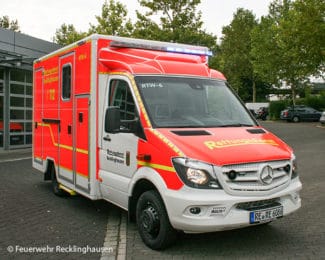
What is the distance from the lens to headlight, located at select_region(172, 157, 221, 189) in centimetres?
479

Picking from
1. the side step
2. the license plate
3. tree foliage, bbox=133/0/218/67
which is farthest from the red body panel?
tree foliage, bbox=133/0/218/67

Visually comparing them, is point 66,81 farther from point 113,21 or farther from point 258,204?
point 113,21

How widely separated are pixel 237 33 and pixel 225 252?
2471 inches

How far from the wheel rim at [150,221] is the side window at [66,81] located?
9.87ft

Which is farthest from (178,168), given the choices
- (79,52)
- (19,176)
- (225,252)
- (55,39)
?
(55,39)

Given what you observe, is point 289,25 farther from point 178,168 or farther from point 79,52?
point 178,168

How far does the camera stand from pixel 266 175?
16.6 ft

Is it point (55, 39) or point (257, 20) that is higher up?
point (257, 20)

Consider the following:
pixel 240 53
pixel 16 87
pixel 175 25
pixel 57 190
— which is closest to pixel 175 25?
pixel 175 25

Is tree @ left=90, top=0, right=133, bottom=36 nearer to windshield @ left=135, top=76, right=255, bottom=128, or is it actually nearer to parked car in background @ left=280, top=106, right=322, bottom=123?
parked car in background @ left=280, top=106, right=322, bottom=123

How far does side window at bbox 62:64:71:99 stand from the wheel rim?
9.87 ft

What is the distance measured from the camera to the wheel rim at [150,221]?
525cm

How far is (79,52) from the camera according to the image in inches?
276

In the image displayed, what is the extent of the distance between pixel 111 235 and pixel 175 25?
26834 mm
